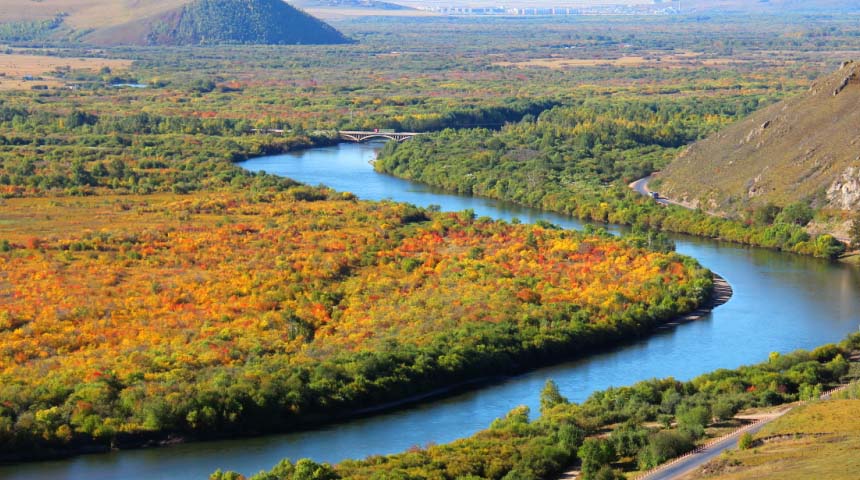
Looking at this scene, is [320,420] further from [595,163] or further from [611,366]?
[595,163]

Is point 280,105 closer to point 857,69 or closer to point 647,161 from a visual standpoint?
point 647,161

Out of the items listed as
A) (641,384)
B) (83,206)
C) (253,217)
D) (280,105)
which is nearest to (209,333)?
(641,384)

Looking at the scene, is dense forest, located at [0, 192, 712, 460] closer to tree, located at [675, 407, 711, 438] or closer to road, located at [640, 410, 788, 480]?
tree, located at [675, 407, 711, 438]

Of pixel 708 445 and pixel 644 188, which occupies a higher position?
pixel 708 445

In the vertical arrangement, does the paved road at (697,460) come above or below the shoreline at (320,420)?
above

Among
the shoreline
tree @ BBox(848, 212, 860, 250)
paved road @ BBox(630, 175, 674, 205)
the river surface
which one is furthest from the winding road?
the shoreline

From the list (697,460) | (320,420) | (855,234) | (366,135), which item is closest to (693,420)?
(697,460)

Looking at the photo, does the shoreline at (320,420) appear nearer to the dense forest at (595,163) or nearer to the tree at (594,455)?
the tree at (594,455)

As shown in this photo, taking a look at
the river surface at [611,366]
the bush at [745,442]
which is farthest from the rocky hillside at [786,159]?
the bush at [745,442]
